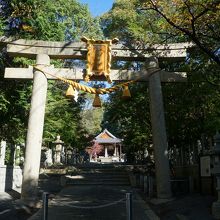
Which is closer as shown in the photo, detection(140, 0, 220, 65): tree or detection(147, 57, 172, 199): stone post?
detection(140, 0, 220, 65): tree

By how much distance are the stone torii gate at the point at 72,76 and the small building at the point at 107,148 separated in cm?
3975

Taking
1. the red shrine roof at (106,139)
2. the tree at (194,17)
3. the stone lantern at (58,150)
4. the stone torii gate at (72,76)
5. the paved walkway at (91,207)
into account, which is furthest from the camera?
the red shrine roof at (106,139)

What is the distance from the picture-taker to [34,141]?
14250 mm

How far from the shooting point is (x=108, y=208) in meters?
12.9

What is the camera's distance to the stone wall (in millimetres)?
16656

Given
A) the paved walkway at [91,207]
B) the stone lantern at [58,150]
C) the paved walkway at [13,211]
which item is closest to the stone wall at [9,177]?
the paved walkway at [91,207]

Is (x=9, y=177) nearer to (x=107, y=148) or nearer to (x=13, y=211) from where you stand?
(x=13, y=211)

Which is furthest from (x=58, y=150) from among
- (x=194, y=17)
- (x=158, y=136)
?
(x=194, y=17)

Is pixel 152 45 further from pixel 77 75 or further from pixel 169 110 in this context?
pixel 169 110

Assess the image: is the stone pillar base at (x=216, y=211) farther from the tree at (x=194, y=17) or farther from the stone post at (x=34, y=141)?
the stone post at (x=34, y=141)

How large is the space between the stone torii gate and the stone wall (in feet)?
10.1

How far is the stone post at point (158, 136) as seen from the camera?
14.5 m

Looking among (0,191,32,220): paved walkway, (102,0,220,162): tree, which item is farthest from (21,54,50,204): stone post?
(102,0,220,162): tree

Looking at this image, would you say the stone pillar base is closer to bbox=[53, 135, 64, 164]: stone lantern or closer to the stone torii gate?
the stone torii gate
